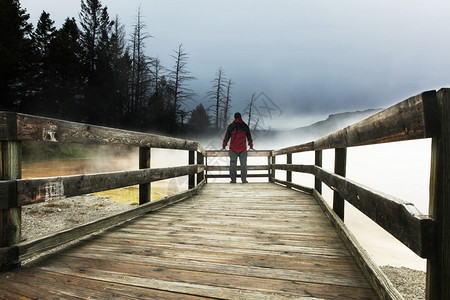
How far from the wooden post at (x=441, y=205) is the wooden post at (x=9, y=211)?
2.48 m

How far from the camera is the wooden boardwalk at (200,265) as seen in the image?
148 centimetres

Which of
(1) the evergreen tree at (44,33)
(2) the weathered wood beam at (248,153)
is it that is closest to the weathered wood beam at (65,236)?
(2) the weathered wood beam at (248,153)

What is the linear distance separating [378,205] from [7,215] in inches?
97.3

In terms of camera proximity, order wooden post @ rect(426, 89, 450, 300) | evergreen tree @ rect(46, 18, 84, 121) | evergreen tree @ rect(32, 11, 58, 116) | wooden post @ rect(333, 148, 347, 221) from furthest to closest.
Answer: evergreen tree @ rect(46, 18, 84, 121) < evergreen tree @ rect(32, 11, 58, 116) < wooden post @ rect(333, 148, 347, 221) < wooden post @ rect(426, 89, 450, 300)

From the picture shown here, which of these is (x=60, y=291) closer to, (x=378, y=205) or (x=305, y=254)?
(x=305, y=254)

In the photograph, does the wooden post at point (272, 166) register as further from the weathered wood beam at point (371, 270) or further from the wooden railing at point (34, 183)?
the wooden railing at point (34, 183)

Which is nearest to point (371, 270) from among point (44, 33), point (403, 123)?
point (403, 123)

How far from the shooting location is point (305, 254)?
A: 2029 mm

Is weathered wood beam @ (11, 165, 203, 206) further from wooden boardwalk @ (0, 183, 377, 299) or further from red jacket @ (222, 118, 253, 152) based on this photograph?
red jacket @ (222, 118, 253, 152)

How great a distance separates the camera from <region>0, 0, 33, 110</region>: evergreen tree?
19500 mm

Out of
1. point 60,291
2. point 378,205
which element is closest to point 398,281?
point 378,205

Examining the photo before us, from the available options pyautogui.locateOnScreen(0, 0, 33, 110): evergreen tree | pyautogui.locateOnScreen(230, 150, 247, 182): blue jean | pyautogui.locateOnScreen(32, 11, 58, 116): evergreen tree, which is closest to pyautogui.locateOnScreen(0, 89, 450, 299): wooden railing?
pyautogui.locateOnScreen(230, 150, 247, 182): blue jean

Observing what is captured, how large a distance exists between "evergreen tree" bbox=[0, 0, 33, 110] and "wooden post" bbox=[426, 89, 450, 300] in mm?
26574

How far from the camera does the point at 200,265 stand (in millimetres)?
1826
